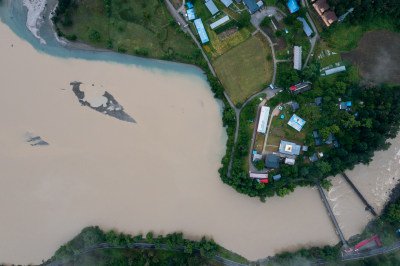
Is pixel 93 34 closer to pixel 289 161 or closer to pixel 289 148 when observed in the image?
pixel 289 148

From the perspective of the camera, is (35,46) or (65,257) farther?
(35,46)

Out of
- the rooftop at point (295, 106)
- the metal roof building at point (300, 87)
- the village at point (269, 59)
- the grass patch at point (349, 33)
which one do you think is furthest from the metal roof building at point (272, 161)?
the grass patch at point (349, 33)

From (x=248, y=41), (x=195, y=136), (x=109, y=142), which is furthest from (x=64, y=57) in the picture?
(x=248, y=41)

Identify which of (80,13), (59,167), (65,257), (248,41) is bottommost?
(65,257)

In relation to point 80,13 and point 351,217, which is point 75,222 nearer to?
point 80,13

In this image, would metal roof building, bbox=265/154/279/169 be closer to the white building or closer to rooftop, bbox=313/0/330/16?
the white building

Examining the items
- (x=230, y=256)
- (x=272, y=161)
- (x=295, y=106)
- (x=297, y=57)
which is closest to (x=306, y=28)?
(x=297, y=57)

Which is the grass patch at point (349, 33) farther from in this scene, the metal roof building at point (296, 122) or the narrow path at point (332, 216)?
the narrow path at point (332, 216)
